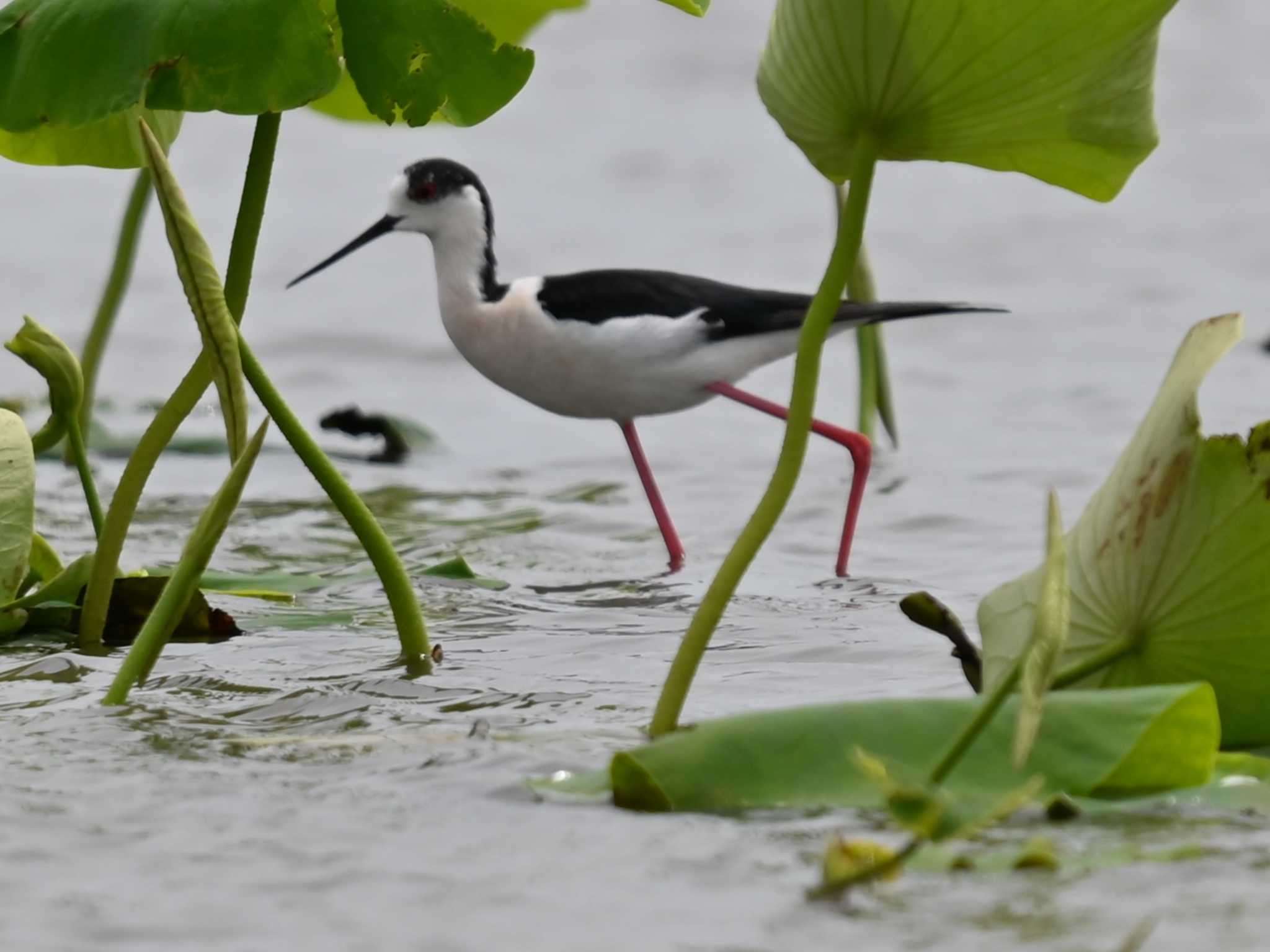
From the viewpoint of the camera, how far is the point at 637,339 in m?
5.25

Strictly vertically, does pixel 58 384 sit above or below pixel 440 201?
below

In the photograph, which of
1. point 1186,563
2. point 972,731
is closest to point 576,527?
point 1186,563

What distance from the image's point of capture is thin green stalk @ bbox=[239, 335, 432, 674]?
9.44 feet

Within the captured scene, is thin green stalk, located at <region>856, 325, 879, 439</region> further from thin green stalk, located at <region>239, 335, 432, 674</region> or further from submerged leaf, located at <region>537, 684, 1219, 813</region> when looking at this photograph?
submerged leaf, located at <region>537, 684, 1219, 813</region>

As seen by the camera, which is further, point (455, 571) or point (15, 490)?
point (455, 571)

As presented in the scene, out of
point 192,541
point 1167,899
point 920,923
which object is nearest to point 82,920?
point 192,541

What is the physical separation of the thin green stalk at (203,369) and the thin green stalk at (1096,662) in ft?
4.28

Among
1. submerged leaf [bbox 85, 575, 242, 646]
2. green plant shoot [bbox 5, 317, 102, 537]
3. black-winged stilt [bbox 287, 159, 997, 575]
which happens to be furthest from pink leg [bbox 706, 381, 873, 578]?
green plant shoot [bbox 5, 317, 102, 537]

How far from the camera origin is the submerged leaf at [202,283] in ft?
8.98

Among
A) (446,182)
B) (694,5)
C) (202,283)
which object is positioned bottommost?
(202,283)

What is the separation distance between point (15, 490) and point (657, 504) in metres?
2.22

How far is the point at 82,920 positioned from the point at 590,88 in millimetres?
12492

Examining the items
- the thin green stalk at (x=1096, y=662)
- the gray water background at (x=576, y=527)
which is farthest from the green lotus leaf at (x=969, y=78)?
the gray water background at (x=576, y=527)

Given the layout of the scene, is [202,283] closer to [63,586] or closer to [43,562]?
[63,586]
